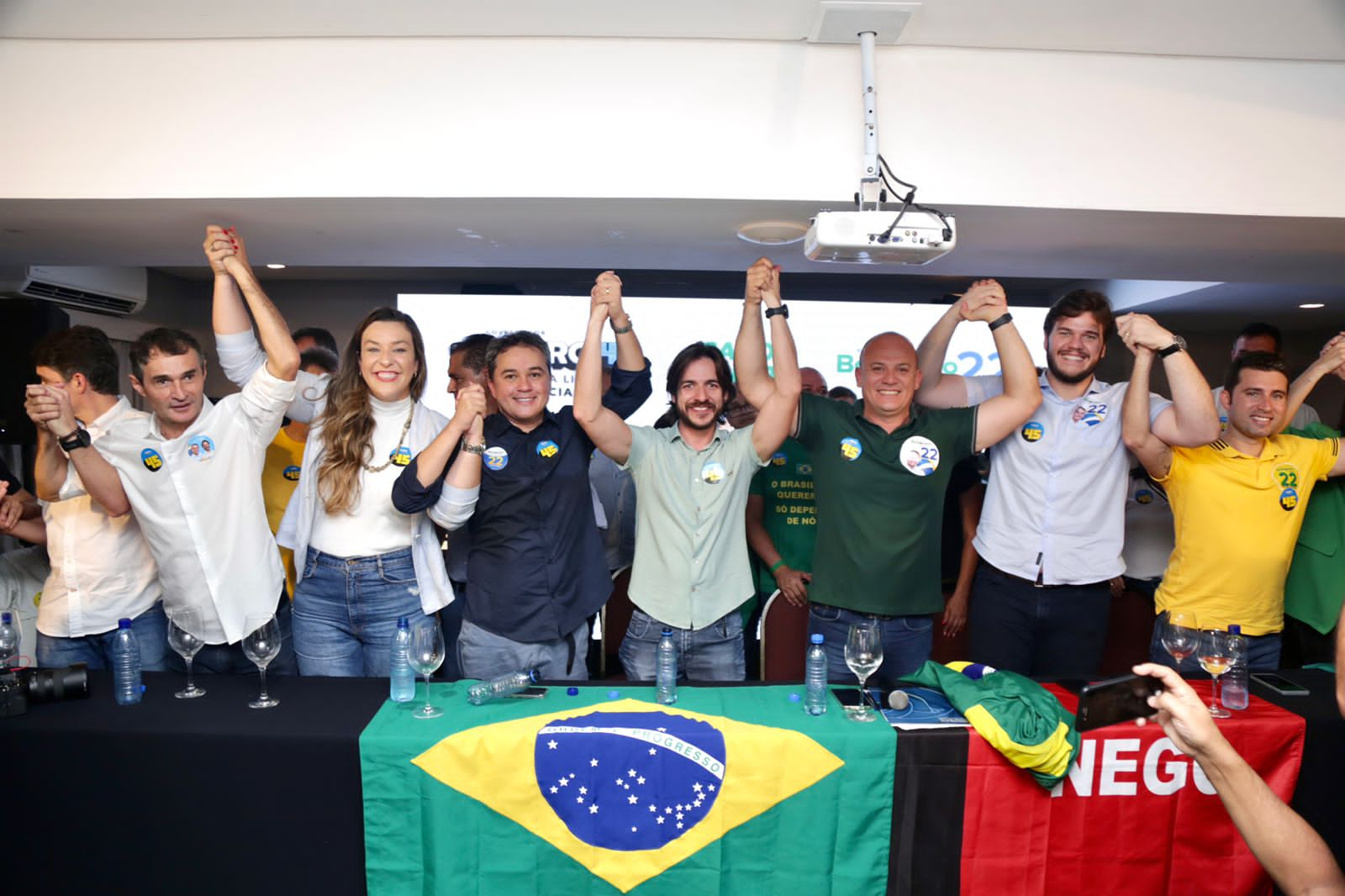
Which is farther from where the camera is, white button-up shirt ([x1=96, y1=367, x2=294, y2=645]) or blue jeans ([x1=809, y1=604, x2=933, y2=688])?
blue jeans ([x1=809, y1=604, x2=933, y2=688])

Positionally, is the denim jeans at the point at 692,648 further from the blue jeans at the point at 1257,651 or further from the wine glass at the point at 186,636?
the blue jeans at the point at 1257,651

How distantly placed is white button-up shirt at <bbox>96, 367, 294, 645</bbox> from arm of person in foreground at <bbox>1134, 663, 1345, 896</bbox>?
221cm

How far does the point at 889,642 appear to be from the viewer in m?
2.46

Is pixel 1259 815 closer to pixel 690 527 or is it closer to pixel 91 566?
pixel 690 527

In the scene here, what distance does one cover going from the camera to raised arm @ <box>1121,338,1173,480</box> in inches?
98.1

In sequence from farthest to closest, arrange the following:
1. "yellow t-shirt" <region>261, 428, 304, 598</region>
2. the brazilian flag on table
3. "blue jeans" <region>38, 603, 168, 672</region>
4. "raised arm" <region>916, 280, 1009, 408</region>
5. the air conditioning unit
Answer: the air conditioning unit
"yellow t-shirt" <region>261, 428, 304, 598</region>
"raised arm" <region>916, 280, 1009, 408</region>
"blue jeans" <region>38, 603, 168, 672</region>
the brazilian flag on table

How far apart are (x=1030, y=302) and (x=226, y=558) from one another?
7.15m

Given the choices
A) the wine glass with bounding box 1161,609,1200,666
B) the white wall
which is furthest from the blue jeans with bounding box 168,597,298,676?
the wine glass with bounding box 1161,609,1200,666

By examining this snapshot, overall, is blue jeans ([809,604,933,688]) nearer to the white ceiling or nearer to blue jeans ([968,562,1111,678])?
blue jeans ([968,562,1111,678])

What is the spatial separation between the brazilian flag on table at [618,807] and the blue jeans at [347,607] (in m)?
0.52

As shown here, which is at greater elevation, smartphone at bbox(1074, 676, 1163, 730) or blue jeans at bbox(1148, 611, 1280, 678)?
smartphone at bbox(1074, 676, 1163, 730)

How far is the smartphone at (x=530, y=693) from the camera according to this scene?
205cm

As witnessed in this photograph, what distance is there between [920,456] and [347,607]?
1.74 m

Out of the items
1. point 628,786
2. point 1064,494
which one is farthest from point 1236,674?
point 628,786
